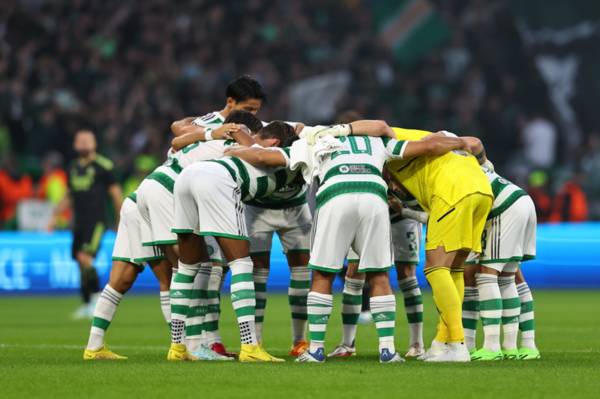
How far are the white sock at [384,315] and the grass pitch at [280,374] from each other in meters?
0.22

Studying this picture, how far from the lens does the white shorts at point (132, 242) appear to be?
10.7 metres

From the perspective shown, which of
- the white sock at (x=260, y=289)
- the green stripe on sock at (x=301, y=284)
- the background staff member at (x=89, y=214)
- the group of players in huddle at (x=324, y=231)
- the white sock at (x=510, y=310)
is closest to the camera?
the group of players in huddle at (x=324, y=231)

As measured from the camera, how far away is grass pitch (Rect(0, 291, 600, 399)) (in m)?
7.86

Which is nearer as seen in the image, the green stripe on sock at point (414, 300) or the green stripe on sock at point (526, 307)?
the green stripe on sock at point (526, 307)

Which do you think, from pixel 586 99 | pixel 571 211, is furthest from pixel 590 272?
pixel 586 99

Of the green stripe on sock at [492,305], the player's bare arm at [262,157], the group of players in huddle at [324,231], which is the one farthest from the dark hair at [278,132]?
the green stripe on sock at [492,305]

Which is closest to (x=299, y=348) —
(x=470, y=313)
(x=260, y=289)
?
(x=260, y=289)

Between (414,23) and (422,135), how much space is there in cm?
1867

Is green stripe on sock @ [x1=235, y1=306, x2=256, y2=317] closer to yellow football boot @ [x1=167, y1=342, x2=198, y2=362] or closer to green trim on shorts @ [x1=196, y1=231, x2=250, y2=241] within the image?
green trim on shorts @ [x1=196, y1=231, x2=250, y2=241]

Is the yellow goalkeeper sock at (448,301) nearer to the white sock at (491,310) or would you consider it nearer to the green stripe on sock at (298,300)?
the white sock at (491,310)

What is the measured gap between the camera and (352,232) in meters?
9.73

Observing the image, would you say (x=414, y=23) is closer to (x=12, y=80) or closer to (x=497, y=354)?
(x=12, y=80)

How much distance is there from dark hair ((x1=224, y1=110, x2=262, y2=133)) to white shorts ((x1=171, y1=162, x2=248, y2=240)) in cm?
74

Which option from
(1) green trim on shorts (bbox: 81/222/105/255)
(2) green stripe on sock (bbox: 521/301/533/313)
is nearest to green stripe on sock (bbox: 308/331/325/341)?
(2) green stripe on sock (bbox: 521/301/533/313)
